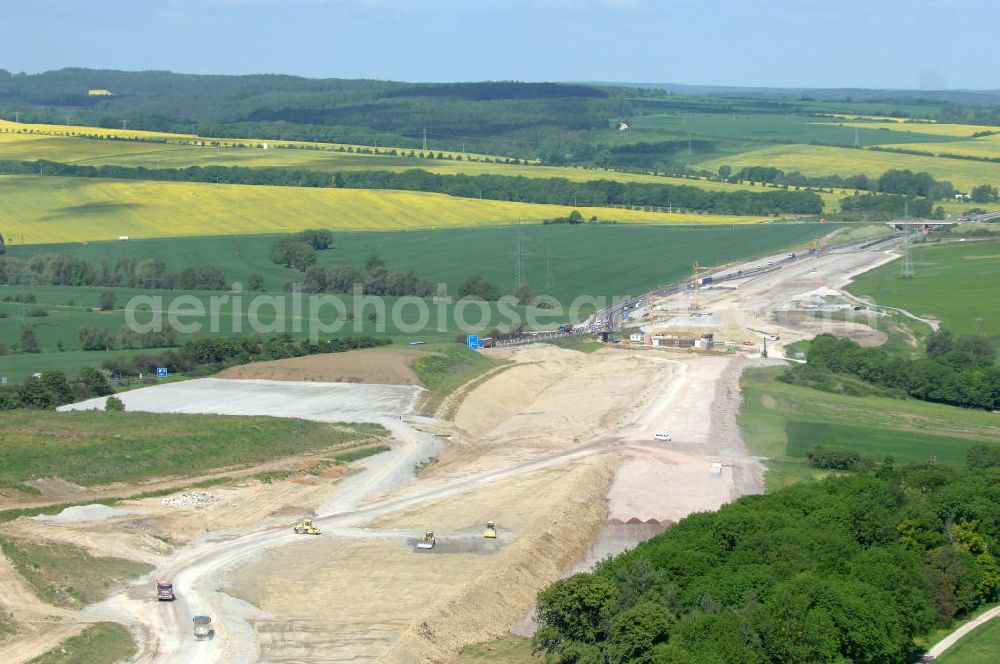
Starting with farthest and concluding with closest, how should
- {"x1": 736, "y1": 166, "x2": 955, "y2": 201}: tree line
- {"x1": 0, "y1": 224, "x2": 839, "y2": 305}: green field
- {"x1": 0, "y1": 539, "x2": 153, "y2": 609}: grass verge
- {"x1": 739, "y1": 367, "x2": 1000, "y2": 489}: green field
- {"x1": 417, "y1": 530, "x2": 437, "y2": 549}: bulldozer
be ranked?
{"x1": 736, "y1": 166, "x2": 955, "y2": 201}: tree line, {"x1": 0, "y1": 224, "x2": 839, "y2": 305}: green field, {"x1": 739, "y1": 367, "x2": 1000, "y2": 489}: green field, {"x1": 417, "y1": 530, "x2": 437, "y2": 549}: bulldozer, {"x1": 0, "y1": 539, "x2": 153, "y2": 609}: grass verge

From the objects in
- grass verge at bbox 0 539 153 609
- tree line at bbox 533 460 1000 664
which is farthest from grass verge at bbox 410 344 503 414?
grass verge at bbox 0 539 153 609

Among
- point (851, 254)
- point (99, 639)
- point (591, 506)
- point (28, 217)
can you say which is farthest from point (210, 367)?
point (851, 254)

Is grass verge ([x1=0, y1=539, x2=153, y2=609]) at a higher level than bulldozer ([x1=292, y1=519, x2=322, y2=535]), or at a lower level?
higher

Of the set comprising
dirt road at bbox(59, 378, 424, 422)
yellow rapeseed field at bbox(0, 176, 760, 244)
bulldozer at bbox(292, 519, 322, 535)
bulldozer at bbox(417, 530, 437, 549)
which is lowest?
dirt road at bbox(59, 378, 424, 422)

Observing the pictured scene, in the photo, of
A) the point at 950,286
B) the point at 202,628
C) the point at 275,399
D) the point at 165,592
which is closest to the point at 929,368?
the point at 950,286

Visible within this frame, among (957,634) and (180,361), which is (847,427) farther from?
(180,361)

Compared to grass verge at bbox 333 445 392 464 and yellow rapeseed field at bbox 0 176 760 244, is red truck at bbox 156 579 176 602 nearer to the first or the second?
grass verge at bbox 333 445 392 464

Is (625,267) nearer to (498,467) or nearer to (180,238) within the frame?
(180,238)
